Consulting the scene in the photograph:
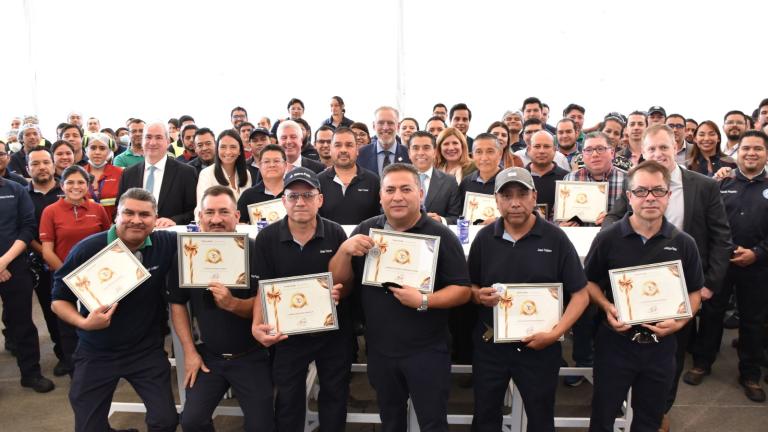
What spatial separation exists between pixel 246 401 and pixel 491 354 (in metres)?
1.50

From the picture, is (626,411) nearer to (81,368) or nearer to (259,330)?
(259,330)

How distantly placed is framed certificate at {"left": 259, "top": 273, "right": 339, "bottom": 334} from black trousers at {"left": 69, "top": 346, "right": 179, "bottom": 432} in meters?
0.95

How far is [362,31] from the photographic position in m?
10.7

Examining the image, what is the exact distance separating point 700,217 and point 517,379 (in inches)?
69.6

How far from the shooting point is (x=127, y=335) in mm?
3076

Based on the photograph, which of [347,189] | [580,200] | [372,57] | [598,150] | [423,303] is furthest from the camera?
[372,57]

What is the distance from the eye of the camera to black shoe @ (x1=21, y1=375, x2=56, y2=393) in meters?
4.34

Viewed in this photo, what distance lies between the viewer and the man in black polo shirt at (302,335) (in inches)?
113

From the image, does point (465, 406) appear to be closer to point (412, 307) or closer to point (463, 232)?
point (463, 232)

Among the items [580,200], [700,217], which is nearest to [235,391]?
[580,200]

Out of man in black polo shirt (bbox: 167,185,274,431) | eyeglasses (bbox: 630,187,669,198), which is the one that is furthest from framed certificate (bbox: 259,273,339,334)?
eyeglasses (bbox: 630,187,669,198)

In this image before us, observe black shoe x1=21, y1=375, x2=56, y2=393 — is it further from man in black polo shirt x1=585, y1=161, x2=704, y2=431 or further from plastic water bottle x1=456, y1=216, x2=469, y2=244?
man in black polo shirt x1=585, y1=161, x2=704, y2=431

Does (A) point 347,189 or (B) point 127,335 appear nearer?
(B) point 127,335

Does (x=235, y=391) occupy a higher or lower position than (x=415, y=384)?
lower
